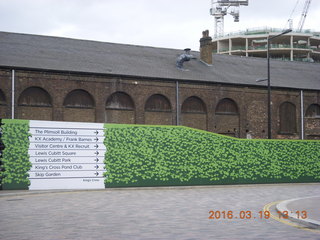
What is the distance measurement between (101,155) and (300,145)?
1086 centimetres

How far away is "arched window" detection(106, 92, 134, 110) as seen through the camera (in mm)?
35938

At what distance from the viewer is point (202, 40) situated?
1718 inches

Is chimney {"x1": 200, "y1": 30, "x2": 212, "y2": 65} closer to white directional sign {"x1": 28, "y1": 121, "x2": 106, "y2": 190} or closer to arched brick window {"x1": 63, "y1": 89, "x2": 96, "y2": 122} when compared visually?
arched brick window {"x1": 63, "y1": 89, "x2": 96, "y2": 122}

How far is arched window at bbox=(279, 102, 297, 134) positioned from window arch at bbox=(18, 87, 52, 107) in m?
20.4

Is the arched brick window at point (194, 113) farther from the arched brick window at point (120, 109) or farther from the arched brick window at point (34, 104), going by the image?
the arched brick window at point (34, 104)

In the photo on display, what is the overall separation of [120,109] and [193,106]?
6262 mm

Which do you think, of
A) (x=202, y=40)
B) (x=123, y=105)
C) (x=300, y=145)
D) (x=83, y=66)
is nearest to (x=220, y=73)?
(x=202, y=40)

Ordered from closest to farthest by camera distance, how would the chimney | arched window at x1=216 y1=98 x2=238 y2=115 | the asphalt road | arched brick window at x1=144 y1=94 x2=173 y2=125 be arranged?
the asphalt road, arched brick window at x1=144 y1=94 x2=173 y2=125, arched window at x1=216 y1=98 x2=238 y2=115, the chimney

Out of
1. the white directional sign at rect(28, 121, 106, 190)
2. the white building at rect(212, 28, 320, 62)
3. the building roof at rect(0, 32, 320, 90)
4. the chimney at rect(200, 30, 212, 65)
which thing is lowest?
the white directional sign at rect(28, 121, 106, 190)

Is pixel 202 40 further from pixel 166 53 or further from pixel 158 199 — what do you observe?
pixel 158 199

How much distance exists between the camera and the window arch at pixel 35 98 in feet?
108

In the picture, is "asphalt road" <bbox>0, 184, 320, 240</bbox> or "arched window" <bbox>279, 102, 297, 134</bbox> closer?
"asphalt road" <bbox>0, 184, 320, 240</bbox>
